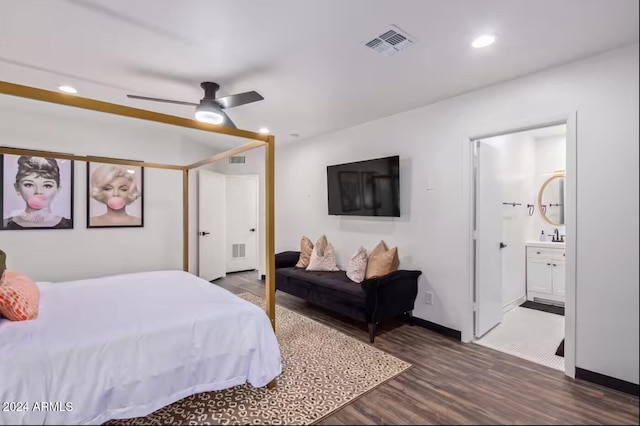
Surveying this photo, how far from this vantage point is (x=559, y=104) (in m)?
1.91

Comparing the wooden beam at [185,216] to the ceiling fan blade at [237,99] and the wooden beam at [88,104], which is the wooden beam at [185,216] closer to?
the ceiling fan blade at [237,99]

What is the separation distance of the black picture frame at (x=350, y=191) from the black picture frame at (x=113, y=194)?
7.95ft

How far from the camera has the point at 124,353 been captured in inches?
61.7

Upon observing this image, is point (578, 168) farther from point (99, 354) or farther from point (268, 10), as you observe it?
point (99, 354)

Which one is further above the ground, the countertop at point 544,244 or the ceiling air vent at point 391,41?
the ceiling air vent at point 391,41

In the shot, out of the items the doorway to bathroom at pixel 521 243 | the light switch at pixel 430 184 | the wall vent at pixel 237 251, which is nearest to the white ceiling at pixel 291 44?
the light switch at pixel 430 184

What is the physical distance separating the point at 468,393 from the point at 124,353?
1997 mm

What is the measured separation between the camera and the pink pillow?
170 centimetres

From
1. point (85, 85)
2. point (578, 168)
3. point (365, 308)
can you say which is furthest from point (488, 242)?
point (85, 85)

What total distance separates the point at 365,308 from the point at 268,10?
2537 millimetres

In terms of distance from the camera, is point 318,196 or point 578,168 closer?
point 578,168

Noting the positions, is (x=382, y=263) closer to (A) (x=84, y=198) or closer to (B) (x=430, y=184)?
(B) (x=430, y=184)

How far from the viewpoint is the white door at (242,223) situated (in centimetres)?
547

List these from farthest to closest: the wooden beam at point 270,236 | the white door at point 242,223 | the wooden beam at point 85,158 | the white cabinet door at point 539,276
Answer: the white door at point 242,223, the white cabinet door at point 539,276, the wooden beam at point 85,158, the wooden beam at point 270,236
